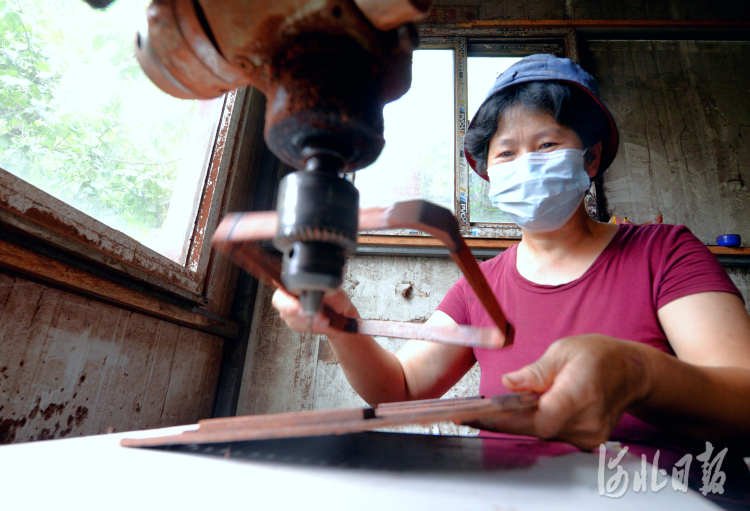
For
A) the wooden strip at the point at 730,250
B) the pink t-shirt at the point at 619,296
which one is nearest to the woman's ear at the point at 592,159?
the pink t-shirt at the point at 619,296

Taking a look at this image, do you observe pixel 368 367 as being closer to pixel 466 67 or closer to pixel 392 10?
pixel 392 10

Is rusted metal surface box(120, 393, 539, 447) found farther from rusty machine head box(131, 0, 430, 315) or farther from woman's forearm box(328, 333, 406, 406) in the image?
woman's forearm box(328, 333, 406, 406)

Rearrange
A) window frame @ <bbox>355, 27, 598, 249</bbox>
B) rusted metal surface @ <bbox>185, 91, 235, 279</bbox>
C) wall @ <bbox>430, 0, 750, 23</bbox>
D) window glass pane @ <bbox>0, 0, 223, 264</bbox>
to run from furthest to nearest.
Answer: wall @ <bbox>430, 0, 750, 23</bbox>, window frame @ <bbox>355, 27, 598, 249</bbox>, rusted metal surface @ <bbox>185, 91, 235, 279</bbox>, window glass pane @ <bbox>0, 0, 223, 264</bbox>

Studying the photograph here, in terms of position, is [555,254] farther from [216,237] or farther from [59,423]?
[59,423]

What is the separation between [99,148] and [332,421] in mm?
1227

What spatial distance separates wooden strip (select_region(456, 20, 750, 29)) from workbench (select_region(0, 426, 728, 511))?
8.72ft

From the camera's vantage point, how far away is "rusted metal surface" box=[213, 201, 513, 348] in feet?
1.47

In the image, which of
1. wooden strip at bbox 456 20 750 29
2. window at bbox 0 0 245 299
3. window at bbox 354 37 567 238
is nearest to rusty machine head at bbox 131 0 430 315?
window at bbox 0 0 245 299

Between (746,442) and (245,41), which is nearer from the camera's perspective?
(245,41)

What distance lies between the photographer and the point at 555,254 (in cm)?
118

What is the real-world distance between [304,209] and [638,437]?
34.2 inches

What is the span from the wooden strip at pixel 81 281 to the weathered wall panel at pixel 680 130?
2.36m

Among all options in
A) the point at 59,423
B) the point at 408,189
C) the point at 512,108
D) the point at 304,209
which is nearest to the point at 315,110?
the point at 304,209

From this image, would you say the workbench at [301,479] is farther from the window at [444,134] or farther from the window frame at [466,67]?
the window at [444,134]
